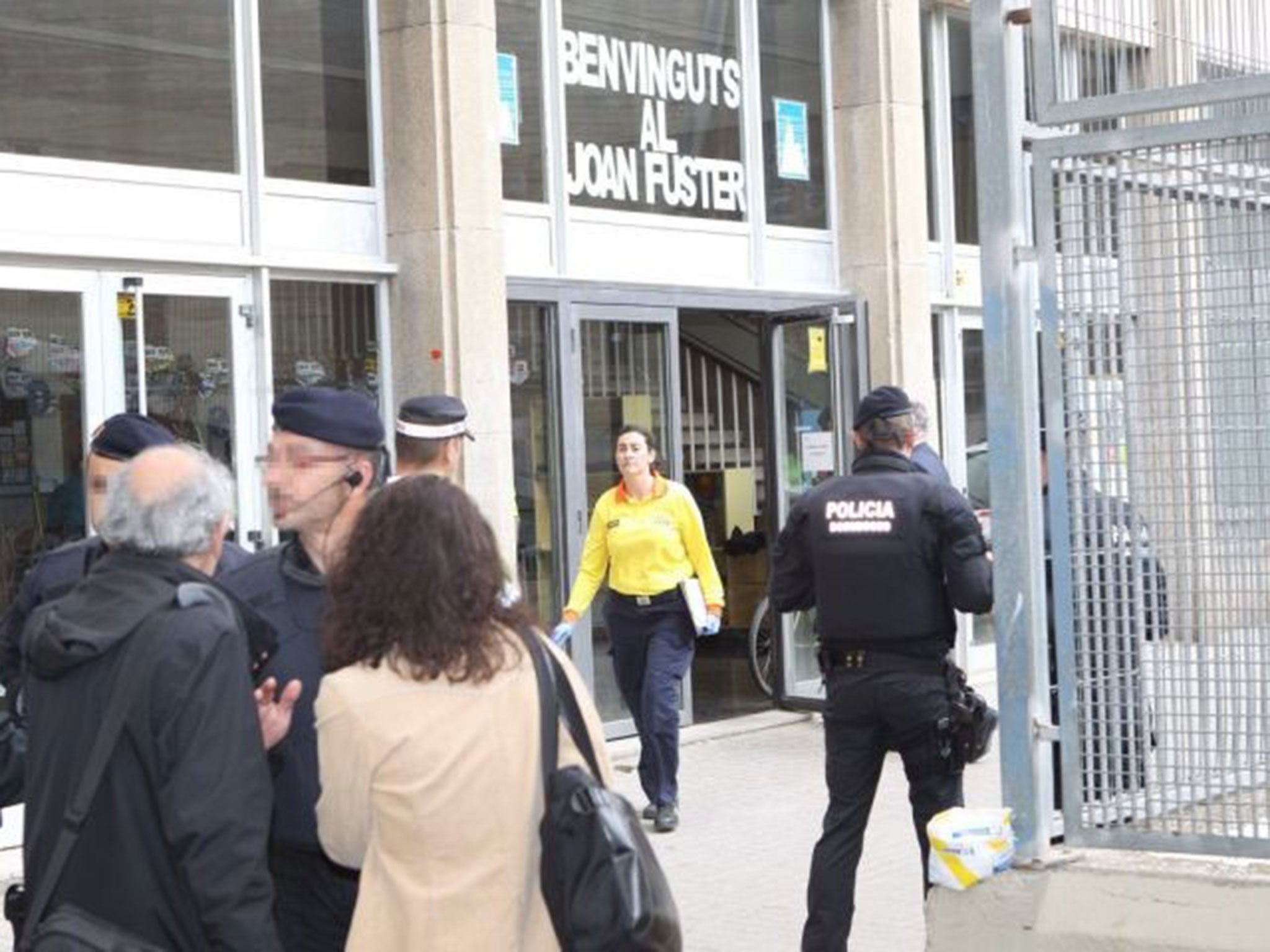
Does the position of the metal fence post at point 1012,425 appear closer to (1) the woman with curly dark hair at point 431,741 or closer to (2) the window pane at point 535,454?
(1) the woman with curly dark hair at point 431,741

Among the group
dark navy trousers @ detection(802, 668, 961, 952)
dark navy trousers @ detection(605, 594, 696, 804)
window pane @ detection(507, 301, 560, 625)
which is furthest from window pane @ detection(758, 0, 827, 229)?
dark navy trousers @ detection(802, 668, 961, 952)

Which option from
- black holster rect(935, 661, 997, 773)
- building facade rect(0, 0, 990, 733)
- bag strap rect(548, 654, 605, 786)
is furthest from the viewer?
building facade rect(0, 0, 990, 733)

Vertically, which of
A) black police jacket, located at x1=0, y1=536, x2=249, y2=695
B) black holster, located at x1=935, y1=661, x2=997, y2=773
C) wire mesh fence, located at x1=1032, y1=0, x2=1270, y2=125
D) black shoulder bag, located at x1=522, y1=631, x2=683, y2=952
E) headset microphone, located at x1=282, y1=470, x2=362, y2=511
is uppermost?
wire mesh fence, located at x1=1032, y1=0, x2=1270, y2=125

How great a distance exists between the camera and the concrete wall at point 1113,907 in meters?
4.89

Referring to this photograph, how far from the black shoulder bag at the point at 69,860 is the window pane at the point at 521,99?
8.22 metres

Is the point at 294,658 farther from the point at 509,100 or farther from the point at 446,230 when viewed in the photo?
the point at 509,100

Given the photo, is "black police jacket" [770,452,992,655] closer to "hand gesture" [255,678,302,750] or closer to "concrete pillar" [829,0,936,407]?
"hand gesture" [255,678,302,750]

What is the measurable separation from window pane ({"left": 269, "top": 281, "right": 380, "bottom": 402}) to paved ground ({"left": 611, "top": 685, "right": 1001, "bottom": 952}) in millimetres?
2532

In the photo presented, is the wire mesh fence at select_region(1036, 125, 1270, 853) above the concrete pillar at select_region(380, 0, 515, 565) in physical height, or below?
below

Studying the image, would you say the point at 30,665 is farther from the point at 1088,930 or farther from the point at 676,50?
the point at 676,50

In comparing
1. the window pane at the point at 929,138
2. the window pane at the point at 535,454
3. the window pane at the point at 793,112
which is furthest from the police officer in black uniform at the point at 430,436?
the window pane at the point at 929,138

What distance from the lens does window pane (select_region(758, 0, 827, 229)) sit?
13.9 meters

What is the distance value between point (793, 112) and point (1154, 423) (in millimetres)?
9353

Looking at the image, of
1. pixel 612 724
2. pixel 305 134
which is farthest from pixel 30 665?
pixel 612 724
